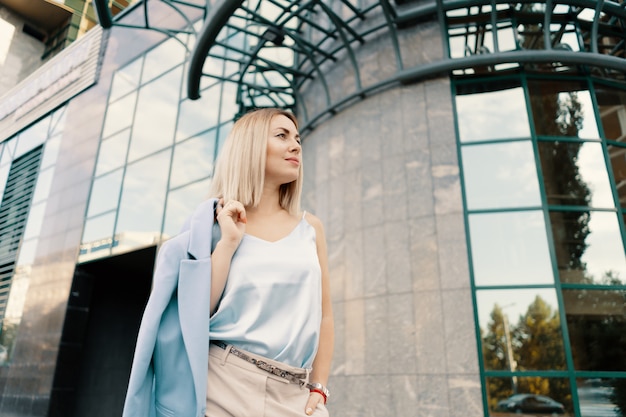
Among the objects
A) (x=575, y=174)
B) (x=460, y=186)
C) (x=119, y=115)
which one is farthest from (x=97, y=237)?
(x=575, y=174)

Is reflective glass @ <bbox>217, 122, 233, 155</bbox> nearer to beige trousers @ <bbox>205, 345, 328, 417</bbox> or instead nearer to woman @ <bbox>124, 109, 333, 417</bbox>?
woman @ <bbox>124, 109, 333, 417</bbox>

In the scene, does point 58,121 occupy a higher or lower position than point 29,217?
higher

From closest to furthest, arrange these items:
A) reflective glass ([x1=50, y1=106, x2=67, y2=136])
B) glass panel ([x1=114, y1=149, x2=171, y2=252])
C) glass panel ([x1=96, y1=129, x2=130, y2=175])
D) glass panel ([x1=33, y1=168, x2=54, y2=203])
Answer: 1. glass panel ([x1=114, y1=149, x2=171, y2=252])
2. glass panel ([x1=96, y1=129, x2=130, y2=175])
3. reflective glass ([x1=50, y1=106, x2=67, y2=136])
4. glass panel ([x1=33, y1=168, x2=54, y2=203])

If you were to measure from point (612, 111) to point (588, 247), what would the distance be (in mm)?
2615

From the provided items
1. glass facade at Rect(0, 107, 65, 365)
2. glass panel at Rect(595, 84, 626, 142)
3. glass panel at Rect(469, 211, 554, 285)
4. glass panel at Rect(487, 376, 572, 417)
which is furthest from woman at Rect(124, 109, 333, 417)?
glass facade at Rect(0, 107, 65, 365)

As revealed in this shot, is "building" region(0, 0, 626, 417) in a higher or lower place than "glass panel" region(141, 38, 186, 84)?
lower

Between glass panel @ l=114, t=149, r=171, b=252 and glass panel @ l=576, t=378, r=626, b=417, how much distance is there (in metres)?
9.38

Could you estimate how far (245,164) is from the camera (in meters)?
1.67

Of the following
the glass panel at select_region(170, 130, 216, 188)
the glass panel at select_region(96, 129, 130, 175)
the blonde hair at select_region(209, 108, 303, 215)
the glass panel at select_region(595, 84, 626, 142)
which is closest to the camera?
the blonde hair at select_region(209, 108, 303, 215)

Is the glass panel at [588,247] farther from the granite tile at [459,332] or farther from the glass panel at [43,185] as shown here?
the glass panel at [43,185]

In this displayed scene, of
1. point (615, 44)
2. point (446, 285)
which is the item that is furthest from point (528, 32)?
point (446, 285)

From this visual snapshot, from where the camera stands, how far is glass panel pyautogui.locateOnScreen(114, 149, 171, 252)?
11.5 metres

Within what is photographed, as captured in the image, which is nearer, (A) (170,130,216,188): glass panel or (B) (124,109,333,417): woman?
(B) (124,109,333,417): woman

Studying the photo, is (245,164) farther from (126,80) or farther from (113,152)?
(126,80)
